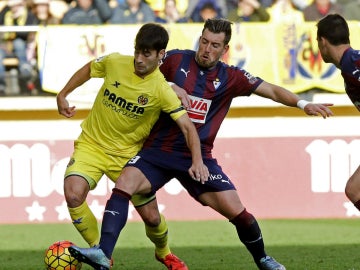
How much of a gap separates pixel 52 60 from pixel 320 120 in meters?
4.18

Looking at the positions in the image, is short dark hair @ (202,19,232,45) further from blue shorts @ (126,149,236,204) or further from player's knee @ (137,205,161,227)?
player's knee @ (137,205,161,227)

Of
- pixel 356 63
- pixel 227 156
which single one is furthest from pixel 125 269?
pixel 227 156

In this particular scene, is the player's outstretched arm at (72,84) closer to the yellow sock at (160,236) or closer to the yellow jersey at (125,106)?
the yellow jersey at (125,106)

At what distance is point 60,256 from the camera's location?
27.6 feet

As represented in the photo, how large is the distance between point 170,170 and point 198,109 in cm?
55

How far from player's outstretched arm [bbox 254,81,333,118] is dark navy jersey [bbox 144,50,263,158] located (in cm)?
8

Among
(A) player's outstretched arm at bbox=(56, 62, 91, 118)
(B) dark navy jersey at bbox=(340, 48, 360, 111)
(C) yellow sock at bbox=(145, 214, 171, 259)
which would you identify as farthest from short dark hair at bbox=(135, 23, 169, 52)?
(C) yellow sock at bbox=(145, 214, 171, 259)

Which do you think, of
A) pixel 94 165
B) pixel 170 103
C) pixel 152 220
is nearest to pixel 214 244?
pixel 152 220

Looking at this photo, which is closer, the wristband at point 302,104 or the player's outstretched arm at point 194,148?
the player's outstretched arm at point 194,148

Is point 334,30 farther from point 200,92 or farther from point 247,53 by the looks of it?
point 247,53

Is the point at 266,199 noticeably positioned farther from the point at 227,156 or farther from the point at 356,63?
the point at 356,63

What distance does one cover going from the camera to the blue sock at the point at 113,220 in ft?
26.1

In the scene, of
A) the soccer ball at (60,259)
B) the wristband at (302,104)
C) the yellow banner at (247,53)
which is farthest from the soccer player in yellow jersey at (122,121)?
the yellow banner at (247,53)

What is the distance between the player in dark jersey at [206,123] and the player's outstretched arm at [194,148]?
28 centimetres
